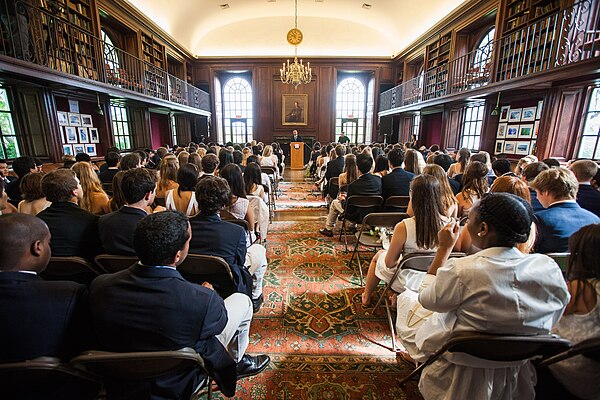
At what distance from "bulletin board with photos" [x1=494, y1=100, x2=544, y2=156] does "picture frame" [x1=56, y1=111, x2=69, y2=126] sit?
437 inches

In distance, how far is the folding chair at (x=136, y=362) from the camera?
0.94m

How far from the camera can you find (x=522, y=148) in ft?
22.5

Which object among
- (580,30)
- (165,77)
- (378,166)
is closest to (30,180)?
(378,166)

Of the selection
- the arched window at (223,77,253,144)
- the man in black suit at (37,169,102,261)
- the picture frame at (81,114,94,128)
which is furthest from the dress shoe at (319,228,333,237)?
the arched window at (223,77,253,144)

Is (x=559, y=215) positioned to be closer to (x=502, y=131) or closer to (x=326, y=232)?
(x=326, y=232)

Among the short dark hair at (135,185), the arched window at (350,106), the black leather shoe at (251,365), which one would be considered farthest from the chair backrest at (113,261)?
the arched window at (350,106)

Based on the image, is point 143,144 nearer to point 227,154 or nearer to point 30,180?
point 227,154

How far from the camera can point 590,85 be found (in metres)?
5.12

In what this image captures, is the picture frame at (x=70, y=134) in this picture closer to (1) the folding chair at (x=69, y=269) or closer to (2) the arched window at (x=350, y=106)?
(1) the folding chair at (x=69, y=269)

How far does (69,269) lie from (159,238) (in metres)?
1.00

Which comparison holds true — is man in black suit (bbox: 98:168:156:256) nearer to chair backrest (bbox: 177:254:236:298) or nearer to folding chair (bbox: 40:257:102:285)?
folding chair (bbox: 40:257:102:285)

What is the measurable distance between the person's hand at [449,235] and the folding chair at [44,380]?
5.79 ft

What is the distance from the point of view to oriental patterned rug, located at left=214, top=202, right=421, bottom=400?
1.76 m

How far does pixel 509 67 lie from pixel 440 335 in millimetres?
8308
